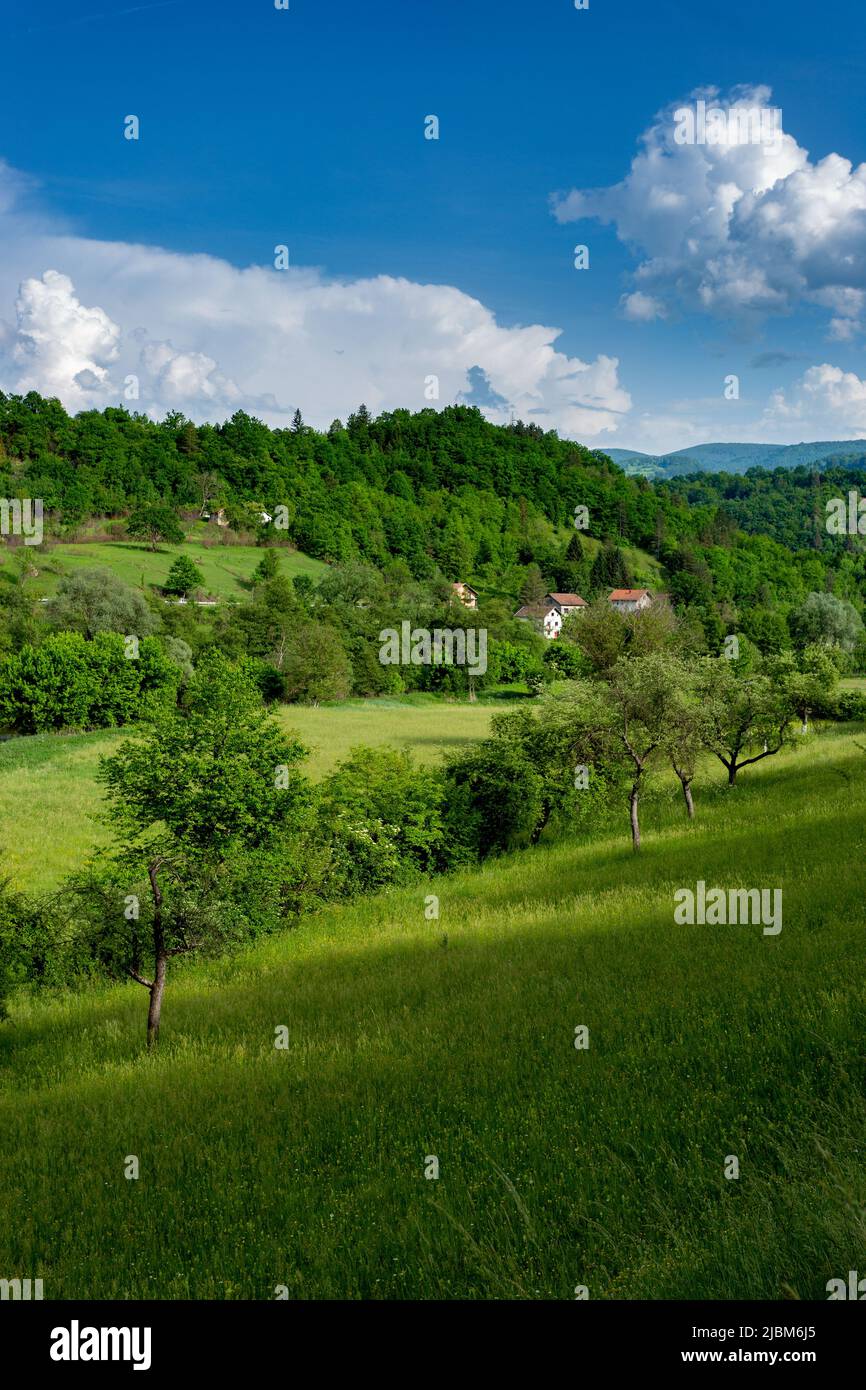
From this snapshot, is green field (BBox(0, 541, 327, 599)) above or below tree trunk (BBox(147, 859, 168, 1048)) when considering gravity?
above

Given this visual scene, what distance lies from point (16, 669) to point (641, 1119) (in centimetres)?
7950

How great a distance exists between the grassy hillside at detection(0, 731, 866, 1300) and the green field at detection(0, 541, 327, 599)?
10386cm

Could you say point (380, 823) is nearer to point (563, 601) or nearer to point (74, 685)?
point (74, 685)

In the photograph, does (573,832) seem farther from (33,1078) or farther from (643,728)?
(33,1078)

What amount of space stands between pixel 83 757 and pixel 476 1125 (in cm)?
6160

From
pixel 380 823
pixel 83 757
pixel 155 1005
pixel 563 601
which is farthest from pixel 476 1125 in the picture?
pixel 563 601

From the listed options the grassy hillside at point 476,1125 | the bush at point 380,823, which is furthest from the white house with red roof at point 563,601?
the grassy hillside at point 476,1125

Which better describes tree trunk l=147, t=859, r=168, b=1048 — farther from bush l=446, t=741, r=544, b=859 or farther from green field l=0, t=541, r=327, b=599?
green field l=0, t=541, r=327, b=599

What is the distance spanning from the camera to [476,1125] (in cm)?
845

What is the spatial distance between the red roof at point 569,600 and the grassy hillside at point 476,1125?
14875 centimetres

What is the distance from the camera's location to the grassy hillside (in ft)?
19.3

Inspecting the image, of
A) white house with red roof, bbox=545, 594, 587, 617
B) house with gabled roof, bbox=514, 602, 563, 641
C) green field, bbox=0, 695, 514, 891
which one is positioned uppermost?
white house with red roof, bbox=545, 594, 587, 617

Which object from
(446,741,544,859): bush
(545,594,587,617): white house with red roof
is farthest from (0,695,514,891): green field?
(545,594,587,617): white house with red roof
